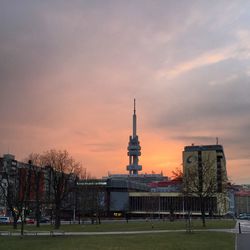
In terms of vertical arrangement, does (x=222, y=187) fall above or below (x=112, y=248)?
above

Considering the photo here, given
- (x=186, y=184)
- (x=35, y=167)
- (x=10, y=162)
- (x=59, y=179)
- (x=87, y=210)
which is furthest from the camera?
(x=10, y=162)

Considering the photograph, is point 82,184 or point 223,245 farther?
point 82,184

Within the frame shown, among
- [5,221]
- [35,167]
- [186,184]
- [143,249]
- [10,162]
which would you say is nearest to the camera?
[143,249]

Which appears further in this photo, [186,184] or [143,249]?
[186,184]

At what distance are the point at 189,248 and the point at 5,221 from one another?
251ft

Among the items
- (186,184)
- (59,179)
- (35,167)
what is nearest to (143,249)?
(186,184)

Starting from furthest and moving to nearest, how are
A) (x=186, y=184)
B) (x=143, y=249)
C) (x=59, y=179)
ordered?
(x=59, y=179), (x=186, y=184), (x=143, y=249)

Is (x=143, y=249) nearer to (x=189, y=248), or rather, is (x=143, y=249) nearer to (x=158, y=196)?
(x=189, y=248)

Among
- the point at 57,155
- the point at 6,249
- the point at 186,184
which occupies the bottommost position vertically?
the point at 6,249

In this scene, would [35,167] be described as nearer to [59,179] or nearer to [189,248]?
[59,179]

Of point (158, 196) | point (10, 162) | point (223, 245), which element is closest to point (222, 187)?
point (223, 245)

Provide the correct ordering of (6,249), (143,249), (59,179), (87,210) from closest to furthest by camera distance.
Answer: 1. (143,249)
2. (6,249)
3. (59,179)
4. (87,210)

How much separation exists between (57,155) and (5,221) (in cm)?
2708

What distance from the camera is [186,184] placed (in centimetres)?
7150
